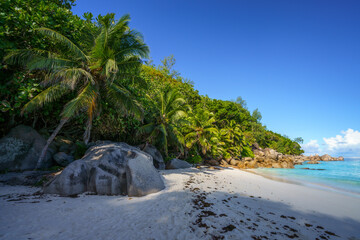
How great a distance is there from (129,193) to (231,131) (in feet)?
76.4

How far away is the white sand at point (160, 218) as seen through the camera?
9.38 feet

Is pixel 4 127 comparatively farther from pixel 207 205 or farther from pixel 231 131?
pixel 231 131

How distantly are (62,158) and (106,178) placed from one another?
4.74m

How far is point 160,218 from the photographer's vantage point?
3516 mm

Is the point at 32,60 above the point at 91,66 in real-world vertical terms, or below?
below

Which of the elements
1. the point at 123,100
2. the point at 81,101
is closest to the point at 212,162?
the point at 123,100

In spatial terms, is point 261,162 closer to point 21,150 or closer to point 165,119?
point 165,119

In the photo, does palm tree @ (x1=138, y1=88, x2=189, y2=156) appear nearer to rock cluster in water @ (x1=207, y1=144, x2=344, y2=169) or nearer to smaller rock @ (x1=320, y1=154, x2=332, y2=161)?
rock cluster in water @ (x1=207, y1=144, x2=344, y2=169)

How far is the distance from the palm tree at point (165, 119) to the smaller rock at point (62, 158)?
5224 millimetres

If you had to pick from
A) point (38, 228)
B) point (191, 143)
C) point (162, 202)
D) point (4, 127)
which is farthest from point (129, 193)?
point (191, 143)

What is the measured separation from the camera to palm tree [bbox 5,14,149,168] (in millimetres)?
6930

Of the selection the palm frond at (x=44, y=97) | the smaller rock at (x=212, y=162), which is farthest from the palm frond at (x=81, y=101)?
the smaller rock at (x=212, y=162)

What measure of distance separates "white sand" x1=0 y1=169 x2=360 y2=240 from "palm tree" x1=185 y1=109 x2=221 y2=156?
40.1 ft

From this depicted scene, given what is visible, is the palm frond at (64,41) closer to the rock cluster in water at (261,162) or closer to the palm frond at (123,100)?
the palm frond at (123,100)
